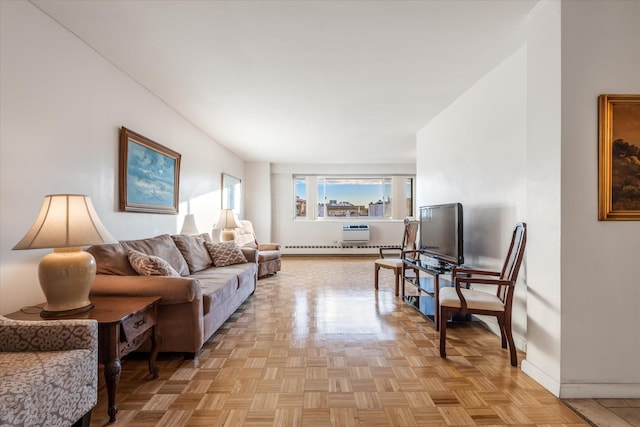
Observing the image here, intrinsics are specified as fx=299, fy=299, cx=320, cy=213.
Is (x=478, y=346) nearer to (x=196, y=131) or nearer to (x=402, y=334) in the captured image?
(x=402, y=334)

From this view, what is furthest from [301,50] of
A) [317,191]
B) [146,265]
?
[317,191]

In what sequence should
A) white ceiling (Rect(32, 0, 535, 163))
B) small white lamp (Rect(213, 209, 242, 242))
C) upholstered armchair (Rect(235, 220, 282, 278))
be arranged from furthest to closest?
upholstered armchair (Rect(235, 220, 282, 278)) → small white lamp (Rect(213, 209, 242, 242)) → white ceiling (Rect(32, 0, 535, 163))

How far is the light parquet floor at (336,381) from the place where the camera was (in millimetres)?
1691

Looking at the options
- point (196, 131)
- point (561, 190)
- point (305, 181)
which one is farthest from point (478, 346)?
point (305, 181)

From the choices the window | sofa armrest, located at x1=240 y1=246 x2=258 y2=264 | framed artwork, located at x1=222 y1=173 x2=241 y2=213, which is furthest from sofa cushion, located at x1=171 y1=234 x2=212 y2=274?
the window

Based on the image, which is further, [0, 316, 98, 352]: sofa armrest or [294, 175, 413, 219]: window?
[294, 175, 413, 219]: window

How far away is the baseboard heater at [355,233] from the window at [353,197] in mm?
497

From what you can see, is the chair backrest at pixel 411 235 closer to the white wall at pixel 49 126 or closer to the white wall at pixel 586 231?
the white wall at pixel 586 231

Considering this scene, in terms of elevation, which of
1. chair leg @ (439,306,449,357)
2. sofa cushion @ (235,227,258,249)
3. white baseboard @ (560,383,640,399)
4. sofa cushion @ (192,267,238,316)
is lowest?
white baseboard @ (560,383,640,399)

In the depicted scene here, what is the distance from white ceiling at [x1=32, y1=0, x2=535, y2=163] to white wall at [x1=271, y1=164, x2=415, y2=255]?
12.3 feet

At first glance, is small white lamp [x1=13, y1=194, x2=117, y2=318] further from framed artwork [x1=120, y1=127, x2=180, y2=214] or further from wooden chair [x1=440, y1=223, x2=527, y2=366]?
wooden chair [x1=440, y1=223, x2=527, y2=366]

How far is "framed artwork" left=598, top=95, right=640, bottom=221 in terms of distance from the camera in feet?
6.07

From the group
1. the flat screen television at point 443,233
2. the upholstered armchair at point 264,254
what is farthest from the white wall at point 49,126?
the flat screen television at point 443,233

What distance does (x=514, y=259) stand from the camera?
7.55 feet
